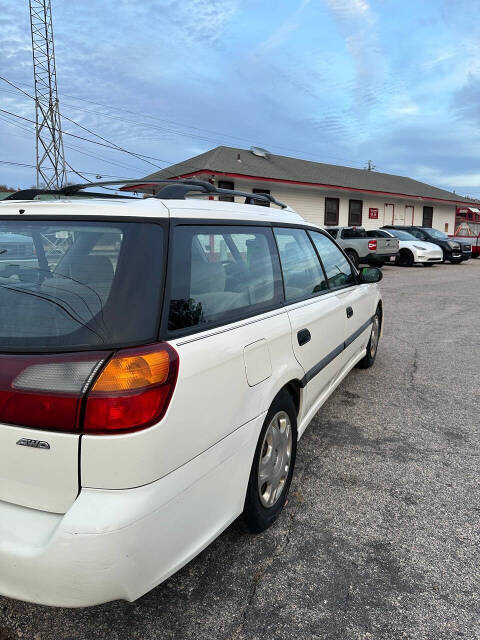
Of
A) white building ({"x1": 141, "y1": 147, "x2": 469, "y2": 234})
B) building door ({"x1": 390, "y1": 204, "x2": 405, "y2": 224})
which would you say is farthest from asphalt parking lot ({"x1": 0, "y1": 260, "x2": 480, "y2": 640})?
building door ({"x1": 390, "y1": 204, "x2": 405, "y2": 224})

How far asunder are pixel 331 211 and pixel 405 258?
6421 millimetres

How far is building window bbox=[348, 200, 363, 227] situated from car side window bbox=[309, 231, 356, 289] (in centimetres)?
2326

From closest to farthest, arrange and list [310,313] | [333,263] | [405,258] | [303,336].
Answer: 1. [303,336]
2. [310,313]
3. [333,263]
4. [405,258]

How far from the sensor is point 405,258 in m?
20.2

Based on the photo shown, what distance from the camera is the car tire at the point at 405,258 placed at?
19844 millimetres

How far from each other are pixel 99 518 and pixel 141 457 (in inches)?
8.7

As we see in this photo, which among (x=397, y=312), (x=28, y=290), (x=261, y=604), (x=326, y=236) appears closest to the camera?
(x=28, y=290)

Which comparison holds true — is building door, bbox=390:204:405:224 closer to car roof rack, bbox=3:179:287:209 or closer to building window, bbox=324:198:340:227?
building window, bbox=324:198:340:227

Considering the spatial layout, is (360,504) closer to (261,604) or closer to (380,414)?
(261,604)

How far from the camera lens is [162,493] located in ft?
5.24

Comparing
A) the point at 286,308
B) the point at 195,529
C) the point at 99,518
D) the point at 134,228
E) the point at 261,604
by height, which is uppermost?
the point at 134,228

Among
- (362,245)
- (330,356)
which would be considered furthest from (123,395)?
(362,245)

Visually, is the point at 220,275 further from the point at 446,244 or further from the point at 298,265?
the point at 446,244

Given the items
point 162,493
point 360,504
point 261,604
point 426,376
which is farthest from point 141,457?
point 426,376
